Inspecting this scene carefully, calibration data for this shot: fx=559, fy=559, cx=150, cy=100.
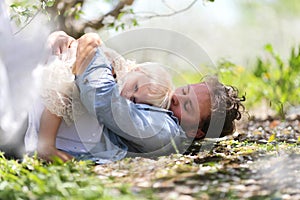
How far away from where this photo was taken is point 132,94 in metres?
3.14

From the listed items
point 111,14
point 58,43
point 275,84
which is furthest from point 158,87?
point 275,84

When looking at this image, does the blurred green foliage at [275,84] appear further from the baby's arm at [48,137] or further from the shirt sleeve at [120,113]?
the baby's arm at [48,137]

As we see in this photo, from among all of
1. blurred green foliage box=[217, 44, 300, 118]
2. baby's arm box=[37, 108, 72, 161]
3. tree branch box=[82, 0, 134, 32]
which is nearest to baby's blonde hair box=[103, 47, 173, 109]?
baby's arm box=[37, 108, 72, 161]

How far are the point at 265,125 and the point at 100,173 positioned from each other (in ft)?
8.52

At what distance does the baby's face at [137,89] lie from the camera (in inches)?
123

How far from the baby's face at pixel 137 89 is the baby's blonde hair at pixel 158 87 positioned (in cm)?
2

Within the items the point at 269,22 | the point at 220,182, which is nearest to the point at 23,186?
the point at 220,182

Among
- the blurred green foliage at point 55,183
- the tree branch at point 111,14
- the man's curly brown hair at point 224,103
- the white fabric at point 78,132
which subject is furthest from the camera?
the tree branch at point 111,14

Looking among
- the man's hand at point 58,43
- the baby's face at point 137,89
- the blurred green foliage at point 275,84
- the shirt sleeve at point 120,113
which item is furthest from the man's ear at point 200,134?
the blurred green foliage at point 275,84

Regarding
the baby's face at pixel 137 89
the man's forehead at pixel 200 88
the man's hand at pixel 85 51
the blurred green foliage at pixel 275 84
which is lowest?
the blurred green foliage at pixel 275 84

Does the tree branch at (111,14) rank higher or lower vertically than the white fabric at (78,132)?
higher

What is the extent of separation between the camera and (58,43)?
3.20 m

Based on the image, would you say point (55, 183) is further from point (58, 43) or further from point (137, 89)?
point (58, 43)

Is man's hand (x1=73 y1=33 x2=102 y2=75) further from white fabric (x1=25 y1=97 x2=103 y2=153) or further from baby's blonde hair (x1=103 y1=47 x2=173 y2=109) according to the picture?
white fabric (x1=25 y1=97 x2=103 y2=153)
